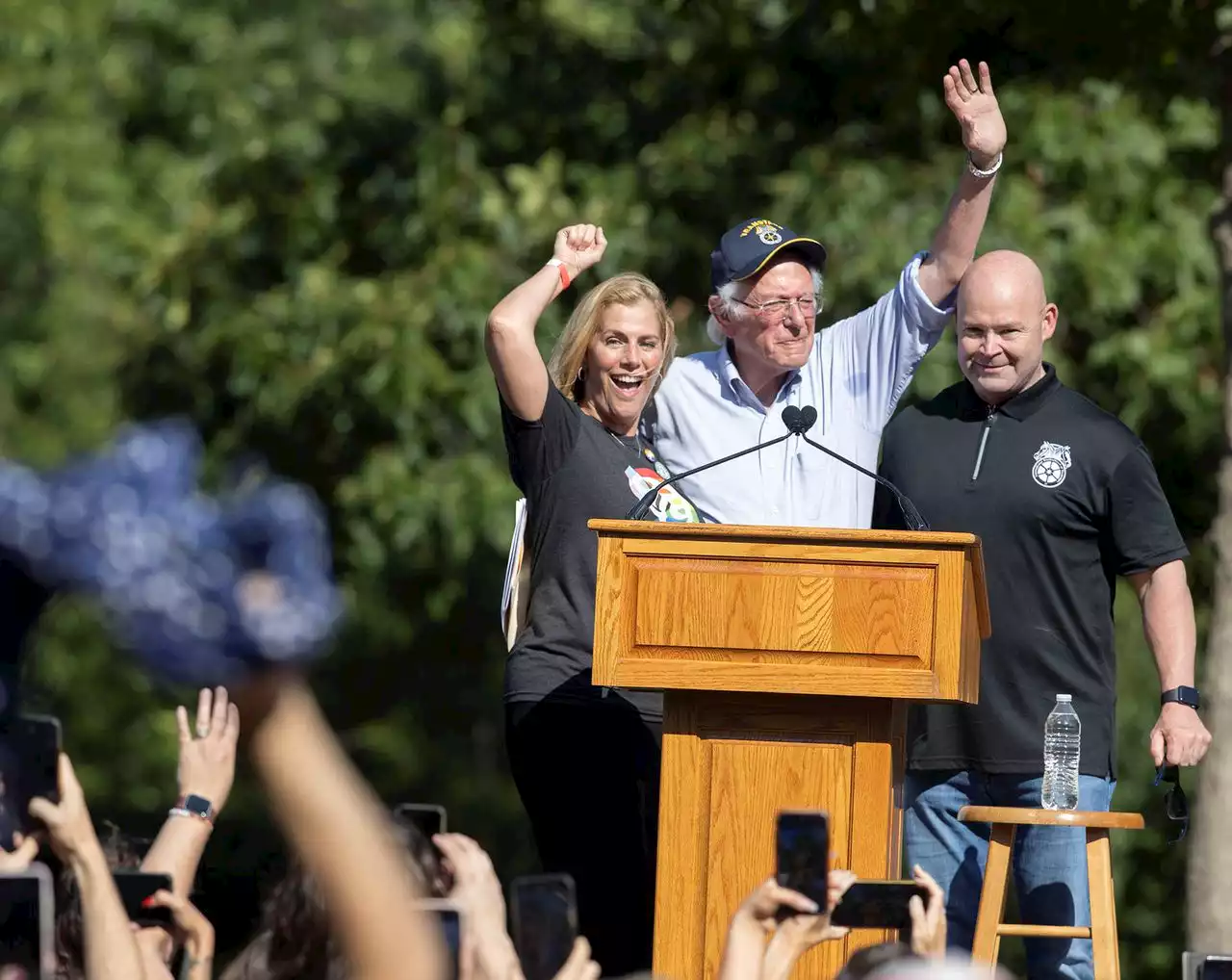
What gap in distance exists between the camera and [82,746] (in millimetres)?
16656

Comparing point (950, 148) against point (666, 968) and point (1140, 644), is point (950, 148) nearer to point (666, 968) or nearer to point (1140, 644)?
point (1140, 644)

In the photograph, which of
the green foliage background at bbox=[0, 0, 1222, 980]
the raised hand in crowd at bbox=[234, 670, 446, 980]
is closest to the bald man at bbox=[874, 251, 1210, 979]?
the raised hand in crowd at bbox=[234, 670, 446, 980]

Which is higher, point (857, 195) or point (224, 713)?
point (857, 195)

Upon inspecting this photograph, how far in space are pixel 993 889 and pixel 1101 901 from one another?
0.24m

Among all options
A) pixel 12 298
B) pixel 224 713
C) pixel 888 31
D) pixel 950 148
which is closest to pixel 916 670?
pixel 224 713

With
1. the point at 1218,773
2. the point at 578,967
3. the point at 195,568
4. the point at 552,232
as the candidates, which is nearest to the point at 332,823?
the point at 195,568

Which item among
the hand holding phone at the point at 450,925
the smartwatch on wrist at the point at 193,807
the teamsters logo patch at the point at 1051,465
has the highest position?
the teamsters logo patch at the point at 1051,465

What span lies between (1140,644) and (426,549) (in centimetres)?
349

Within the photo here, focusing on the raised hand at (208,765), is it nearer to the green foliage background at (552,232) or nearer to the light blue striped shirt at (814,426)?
the light blue striped shirt at (814,426)

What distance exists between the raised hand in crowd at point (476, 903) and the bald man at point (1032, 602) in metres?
2.67

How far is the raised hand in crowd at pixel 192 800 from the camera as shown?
3561 mm

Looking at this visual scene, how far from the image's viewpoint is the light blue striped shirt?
5.27 metres

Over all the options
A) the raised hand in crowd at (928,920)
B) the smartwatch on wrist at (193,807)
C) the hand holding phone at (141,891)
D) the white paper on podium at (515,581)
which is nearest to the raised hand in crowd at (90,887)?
the hand holding phone at (141,891)

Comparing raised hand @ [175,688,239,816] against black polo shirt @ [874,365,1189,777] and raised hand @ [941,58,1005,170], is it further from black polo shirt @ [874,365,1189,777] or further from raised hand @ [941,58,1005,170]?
raised hand @ [941,58,1005,170]
